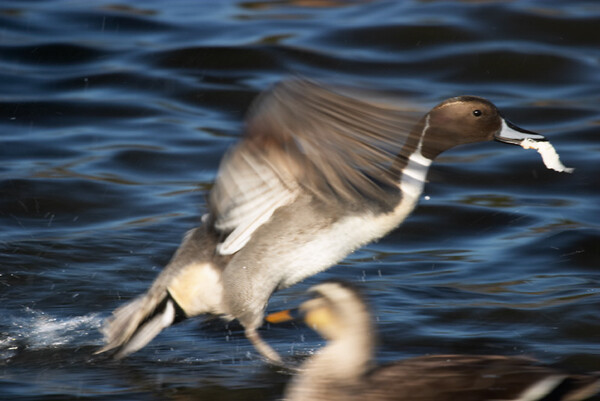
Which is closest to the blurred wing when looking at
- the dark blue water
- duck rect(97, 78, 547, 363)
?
duck rect(97, 78, 547, 363)

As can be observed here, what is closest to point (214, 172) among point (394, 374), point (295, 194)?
point (295, 194)

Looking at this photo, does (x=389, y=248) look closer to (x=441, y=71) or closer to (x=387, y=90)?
(x=387, y=90)

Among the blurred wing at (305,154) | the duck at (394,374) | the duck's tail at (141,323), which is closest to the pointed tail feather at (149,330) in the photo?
the duck's tail at (141,323)

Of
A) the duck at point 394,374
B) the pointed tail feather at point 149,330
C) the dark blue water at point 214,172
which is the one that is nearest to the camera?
the duck at point 394,374

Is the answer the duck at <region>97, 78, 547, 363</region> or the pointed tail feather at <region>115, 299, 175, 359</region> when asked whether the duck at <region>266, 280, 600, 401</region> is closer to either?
the duck at <region>97, 78, 547, 363</region>

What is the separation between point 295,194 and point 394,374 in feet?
3.33

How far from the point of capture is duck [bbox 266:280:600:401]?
4.08m

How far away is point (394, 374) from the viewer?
14.1 ft

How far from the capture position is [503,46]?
1117 cm

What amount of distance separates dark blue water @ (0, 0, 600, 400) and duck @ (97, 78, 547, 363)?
201mm

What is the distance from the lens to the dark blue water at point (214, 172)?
17.7 ft

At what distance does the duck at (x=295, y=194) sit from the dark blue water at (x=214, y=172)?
0.66ft

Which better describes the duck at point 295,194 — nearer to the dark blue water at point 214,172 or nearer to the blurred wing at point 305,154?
the blurred wing at point 305,154

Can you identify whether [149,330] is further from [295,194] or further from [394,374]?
[394,374]
